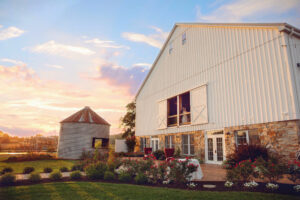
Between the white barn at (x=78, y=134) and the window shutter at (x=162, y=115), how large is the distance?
811cm

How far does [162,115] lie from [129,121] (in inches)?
598

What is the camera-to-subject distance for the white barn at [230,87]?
888 centimetres

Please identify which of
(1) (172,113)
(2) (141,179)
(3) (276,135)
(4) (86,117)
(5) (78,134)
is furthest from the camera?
(4) (86,117)

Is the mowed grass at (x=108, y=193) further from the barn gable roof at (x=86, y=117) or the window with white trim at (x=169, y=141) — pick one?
the barn gable roof at (x=86, y=117)

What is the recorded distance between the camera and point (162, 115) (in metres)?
18.3

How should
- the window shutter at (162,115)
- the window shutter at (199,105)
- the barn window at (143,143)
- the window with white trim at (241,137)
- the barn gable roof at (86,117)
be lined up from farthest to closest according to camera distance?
1. the barn gable roof at (86,117)
2. the barn window at (143,143)
3. the window shutter at (162,115)
4. the window shutter at (199,105)
5. the window with white trim at (241,137)

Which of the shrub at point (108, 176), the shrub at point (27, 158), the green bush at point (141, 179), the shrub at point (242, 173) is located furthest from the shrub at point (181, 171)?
the shrub at point (27, 158)

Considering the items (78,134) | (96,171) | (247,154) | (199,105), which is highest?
(199,105)

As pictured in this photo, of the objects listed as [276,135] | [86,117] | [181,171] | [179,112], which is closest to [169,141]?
[179,112]

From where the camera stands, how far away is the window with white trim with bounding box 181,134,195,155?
14375mm

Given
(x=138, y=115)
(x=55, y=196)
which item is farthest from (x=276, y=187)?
(x=138, y=115)

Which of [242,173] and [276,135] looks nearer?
[242,173]

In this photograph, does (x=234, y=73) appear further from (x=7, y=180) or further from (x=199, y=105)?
(x=7, y=180)

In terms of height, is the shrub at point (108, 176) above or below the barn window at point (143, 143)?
below
